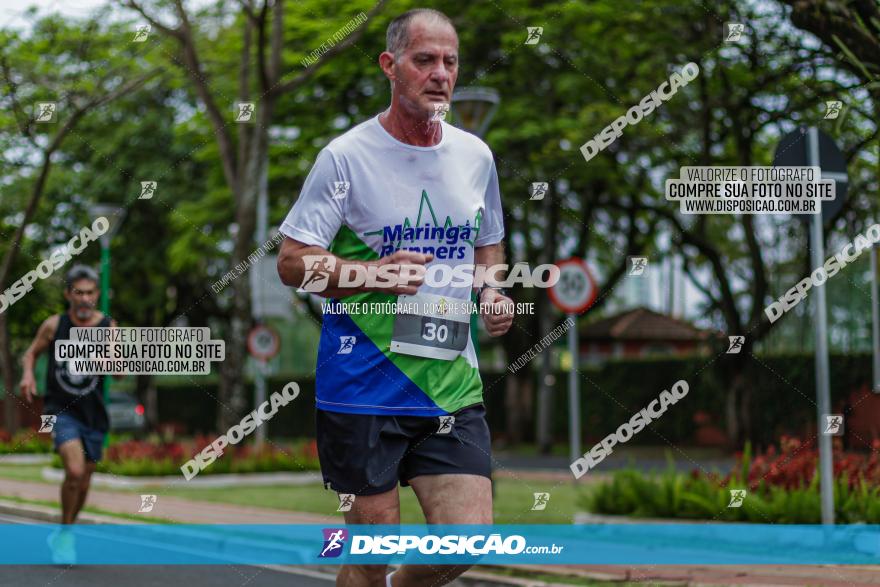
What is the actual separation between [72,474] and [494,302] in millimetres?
5349

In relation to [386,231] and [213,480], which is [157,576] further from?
[213,480]

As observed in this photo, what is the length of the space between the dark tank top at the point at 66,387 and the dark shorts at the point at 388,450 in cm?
513

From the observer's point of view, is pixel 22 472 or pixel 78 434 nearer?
pixel 78 434

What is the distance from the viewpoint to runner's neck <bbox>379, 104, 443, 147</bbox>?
13.2ft

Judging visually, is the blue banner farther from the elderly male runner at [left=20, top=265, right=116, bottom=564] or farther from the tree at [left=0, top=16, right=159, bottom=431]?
the tree at [left=0, top=16, right=159, bottom=431]

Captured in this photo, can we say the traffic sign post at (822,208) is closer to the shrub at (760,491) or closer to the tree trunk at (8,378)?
the shrub at (760,491)

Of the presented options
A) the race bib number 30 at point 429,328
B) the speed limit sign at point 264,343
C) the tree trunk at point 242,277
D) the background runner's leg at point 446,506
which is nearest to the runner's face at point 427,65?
the race bib number 30 at point 429,328

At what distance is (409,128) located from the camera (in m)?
4.04

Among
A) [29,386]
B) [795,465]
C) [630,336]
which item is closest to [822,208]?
[795,465]

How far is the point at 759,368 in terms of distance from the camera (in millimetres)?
22375

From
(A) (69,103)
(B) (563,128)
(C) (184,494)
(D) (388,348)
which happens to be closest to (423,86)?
(D) (388,348)

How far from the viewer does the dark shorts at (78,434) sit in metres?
8.55

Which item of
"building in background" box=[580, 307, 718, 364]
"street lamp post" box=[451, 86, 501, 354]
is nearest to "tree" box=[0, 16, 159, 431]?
"street lamp post" box=[451, 86, 501, 354]

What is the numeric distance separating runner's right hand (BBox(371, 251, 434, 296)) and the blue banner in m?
3.49
